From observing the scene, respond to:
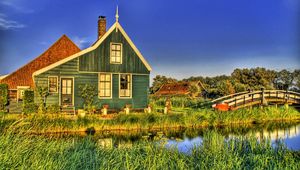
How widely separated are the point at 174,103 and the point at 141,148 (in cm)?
2639

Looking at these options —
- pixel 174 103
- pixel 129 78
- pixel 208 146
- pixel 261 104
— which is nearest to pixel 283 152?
pixel 208 146

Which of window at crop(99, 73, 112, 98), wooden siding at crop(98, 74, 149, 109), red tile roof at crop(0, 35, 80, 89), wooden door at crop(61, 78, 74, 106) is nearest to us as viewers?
wooden door at crop(61, 78, 74, 106)

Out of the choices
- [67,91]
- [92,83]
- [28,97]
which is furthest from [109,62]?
[28,97]

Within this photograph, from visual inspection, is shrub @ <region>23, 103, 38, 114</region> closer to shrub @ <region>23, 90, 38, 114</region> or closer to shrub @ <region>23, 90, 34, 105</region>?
shrub @ <region>23, 90, 38, 114</region>

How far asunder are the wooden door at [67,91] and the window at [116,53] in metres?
3.25

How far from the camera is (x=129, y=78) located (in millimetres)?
24469

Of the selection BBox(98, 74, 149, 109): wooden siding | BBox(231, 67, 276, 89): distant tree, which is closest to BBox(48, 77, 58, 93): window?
BBox(98, 74, 149, 109): wooden siding

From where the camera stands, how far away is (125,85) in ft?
80.0

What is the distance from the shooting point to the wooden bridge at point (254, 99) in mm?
27336

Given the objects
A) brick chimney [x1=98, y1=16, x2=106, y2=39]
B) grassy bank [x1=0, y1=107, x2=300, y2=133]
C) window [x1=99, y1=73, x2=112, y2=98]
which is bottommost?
grassy bank [x1=0, y1=107, x2=300, y2=133]

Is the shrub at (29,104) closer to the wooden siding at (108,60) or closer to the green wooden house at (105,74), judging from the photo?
the green wooden house at (105,74)

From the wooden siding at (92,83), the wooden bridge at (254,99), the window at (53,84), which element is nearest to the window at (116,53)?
the wooden siding at (92,83)

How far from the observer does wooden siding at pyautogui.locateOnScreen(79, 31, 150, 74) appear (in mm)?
23281

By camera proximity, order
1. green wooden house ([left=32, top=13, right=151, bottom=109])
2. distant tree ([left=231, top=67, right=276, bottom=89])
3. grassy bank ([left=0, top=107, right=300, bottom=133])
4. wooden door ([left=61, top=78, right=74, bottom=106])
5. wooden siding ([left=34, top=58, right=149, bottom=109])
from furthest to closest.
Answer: distant tree ([left=231, top=67, right=276, bottom=89]), wooden door ([left=61, top=78, right=74, bottom=106]), green wooden house ([left=32, top=13, right=151, bottom=109]), wooden siding ([left=34, top=58, right=149, bottom=109]), grassy bank ([left=0, top=107, right=300, bottom=133])
